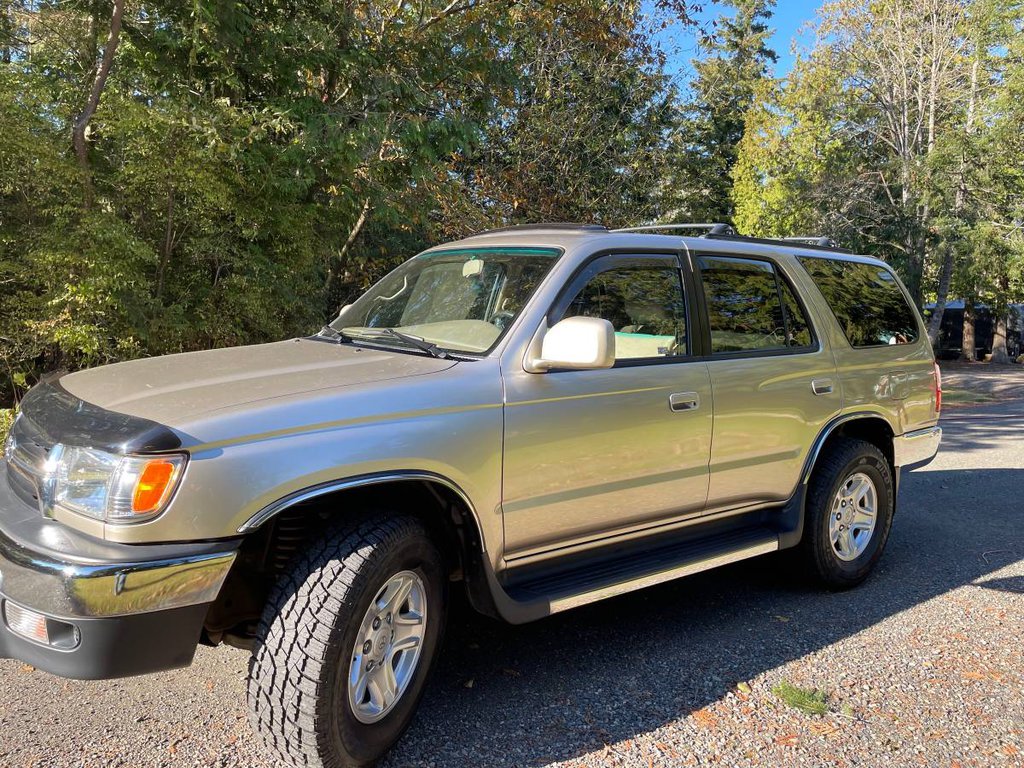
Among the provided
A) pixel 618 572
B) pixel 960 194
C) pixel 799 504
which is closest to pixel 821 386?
pixel 799 504

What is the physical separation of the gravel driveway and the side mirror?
1405mm

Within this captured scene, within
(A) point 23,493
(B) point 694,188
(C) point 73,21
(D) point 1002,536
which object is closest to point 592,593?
(A) point 23,493

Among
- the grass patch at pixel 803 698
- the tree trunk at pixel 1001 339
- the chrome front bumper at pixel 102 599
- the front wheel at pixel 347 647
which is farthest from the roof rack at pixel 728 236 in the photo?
the tree trunk at pixel 1001 339

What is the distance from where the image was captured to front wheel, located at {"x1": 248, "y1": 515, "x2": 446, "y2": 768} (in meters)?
2.52

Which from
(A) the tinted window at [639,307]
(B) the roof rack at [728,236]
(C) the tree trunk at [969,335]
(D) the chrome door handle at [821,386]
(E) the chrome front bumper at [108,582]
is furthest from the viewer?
(C) the tree trunk at [969,335]

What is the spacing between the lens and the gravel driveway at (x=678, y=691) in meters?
2.88

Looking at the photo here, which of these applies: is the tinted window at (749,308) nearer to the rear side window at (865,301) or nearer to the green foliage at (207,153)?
the rear side window at (865,301)

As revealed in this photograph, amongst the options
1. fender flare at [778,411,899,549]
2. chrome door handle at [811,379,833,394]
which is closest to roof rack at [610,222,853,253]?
chrome door handle at [811,379,833,394]

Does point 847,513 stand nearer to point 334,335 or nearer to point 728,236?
point 728,236

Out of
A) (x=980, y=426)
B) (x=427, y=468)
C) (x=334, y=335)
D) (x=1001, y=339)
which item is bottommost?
(x=980, y=426)

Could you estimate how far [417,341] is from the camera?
3.36 meters

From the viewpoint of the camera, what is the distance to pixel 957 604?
14.6 ft

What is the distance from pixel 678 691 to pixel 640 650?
16.4 inches

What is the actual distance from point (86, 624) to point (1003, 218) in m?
23.2
